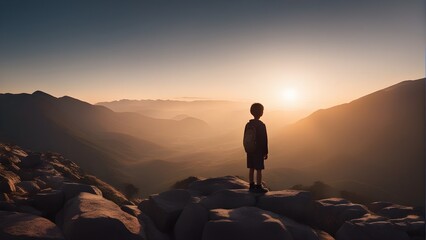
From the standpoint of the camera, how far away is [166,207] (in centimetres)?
887

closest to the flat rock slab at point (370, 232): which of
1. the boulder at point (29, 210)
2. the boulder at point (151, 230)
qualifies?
the boulder at point (151, 230)

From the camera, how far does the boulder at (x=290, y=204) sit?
870 centimetres

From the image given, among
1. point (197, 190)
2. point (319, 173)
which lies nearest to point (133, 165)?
point (319, 173)

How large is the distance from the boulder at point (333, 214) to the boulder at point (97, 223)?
220 inches

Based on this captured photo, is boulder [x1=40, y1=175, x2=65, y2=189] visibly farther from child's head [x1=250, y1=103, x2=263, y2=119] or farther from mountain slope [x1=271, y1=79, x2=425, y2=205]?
mountain slope [x1=271, y1=79, x2=425, y2=205]

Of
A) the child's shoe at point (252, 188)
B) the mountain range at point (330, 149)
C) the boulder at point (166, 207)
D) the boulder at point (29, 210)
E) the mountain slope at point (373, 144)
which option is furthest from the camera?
the mountain range at point (330, 149)

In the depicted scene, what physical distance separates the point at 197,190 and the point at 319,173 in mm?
55371

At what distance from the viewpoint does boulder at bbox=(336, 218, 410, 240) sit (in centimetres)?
795

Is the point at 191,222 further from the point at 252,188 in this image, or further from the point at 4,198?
the point at 4,198

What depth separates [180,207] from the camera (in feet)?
29.6

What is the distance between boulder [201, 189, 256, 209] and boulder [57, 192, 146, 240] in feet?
7.27

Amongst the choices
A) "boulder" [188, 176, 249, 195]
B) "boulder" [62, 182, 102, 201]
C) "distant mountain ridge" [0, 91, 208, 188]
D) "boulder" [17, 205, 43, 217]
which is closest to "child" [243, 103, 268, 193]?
"boulder" [188, 176, 249, 195]

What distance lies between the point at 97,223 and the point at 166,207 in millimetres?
2609

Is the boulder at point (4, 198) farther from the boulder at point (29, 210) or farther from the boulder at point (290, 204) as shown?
the boulder at point (290, 204)
